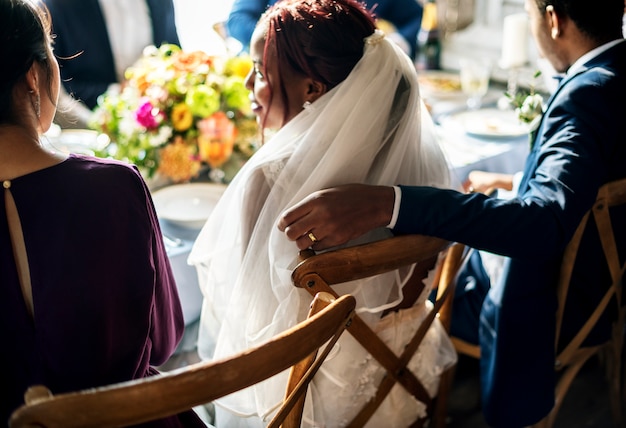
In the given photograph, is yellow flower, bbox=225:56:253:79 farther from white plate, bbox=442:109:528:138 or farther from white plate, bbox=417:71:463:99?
white plate, bbox=417:71:463:99

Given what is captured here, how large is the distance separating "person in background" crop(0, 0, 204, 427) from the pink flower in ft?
2.04

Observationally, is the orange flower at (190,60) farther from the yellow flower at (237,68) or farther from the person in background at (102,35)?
the person in background at (102,35)

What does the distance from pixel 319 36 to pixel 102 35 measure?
205 centimetres

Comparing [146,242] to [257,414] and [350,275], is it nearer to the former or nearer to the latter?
[350,275]

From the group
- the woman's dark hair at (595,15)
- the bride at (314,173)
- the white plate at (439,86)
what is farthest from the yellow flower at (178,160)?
the white plate at (439,86)

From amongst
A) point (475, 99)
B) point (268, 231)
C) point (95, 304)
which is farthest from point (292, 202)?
point (475, 99)

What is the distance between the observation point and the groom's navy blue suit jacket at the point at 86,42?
9.12 ft

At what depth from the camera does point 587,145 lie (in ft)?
3.90

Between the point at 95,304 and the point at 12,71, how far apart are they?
1.18ft

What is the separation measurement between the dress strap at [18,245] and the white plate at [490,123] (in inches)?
62.4

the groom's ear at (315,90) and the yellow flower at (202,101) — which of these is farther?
the yellow flower at (202,101)

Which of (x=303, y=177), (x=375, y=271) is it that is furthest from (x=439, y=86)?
(x=375, y=271)

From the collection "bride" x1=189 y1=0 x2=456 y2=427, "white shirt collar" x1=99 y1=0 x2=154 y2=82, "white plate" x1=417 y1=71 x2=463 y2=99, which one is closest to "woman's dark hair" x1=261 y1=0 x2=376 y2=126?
"bride" x1=189 y1=0 x2=456 y2=427

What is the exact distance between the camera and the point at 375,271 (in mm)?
1015
